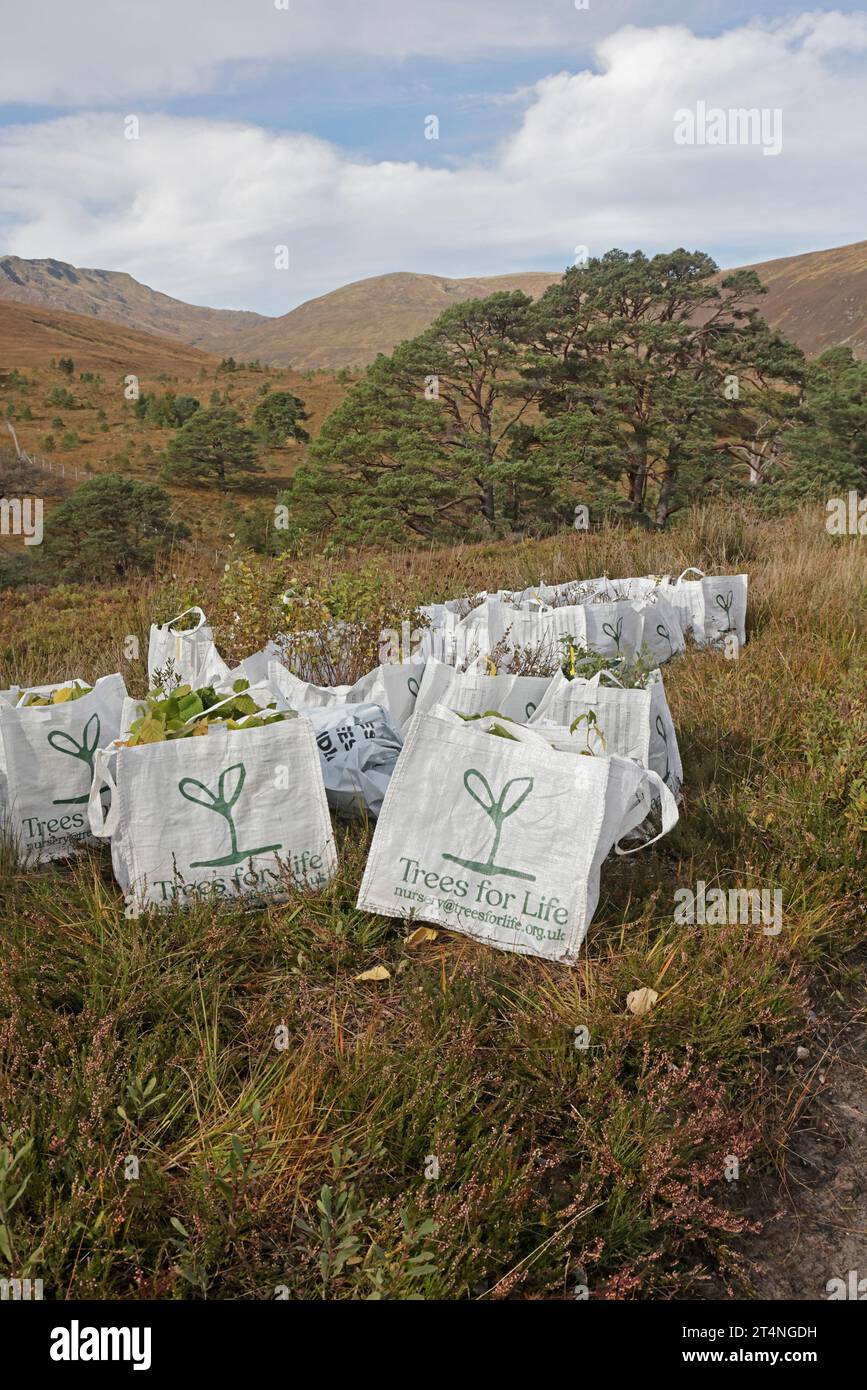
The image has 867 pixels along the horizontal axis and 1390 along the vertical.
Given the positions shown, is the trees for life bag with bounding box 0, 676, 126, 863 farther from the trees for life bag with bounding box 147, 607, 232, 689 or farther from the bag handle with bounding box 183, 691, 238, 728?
the trees for life bag with bounding box 147, 607, 232, 689

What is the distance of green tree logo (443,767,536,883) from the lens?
2.19 m

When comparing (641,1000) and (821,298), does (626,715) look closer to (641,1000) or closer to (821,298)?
(641,1000)

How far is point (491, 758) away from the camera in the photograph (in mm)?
2211

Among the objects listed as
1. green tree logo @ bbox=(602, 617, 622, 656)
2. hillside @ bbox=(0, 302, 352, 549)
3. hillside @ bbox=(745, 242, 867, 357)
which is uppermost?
hillside @ bbox=(745, 242, 867, 357)

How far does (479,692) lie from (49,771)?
1.34 metres

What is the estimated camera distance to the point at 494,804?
2213 millimetres

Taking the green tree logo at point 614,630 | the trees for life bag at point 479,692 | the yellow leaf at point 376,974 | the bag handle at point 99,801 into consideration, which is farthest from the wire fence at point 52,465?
the yellow leaf at point 376,974

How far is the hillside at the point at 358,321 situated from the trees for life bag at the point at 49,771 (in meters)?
137

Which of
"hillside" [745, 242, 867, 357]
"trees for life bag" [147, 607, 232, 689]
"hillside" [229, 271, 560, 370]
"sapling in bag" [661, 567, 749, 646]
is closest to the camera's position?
"trees for life bag" [147, 607, 232, 689]

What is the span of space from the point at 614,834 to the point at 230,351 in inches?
7572

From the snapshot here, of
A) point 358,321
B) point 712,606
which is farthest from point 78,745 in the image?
point 358,321

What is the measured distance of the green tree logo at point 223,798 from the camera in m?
2.30

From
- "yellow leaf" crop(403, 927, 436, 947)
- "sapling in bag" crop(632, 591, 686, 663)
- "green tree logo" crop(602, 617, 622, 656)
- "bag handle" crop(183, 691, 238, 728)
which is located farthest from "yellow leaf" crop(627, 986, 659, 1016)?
"sapling in bag" crop(632, 591, 686, 663)

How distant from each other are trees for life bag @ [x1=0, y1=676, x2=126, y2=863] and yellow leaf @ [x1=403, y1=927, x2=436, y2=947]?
109 cm
